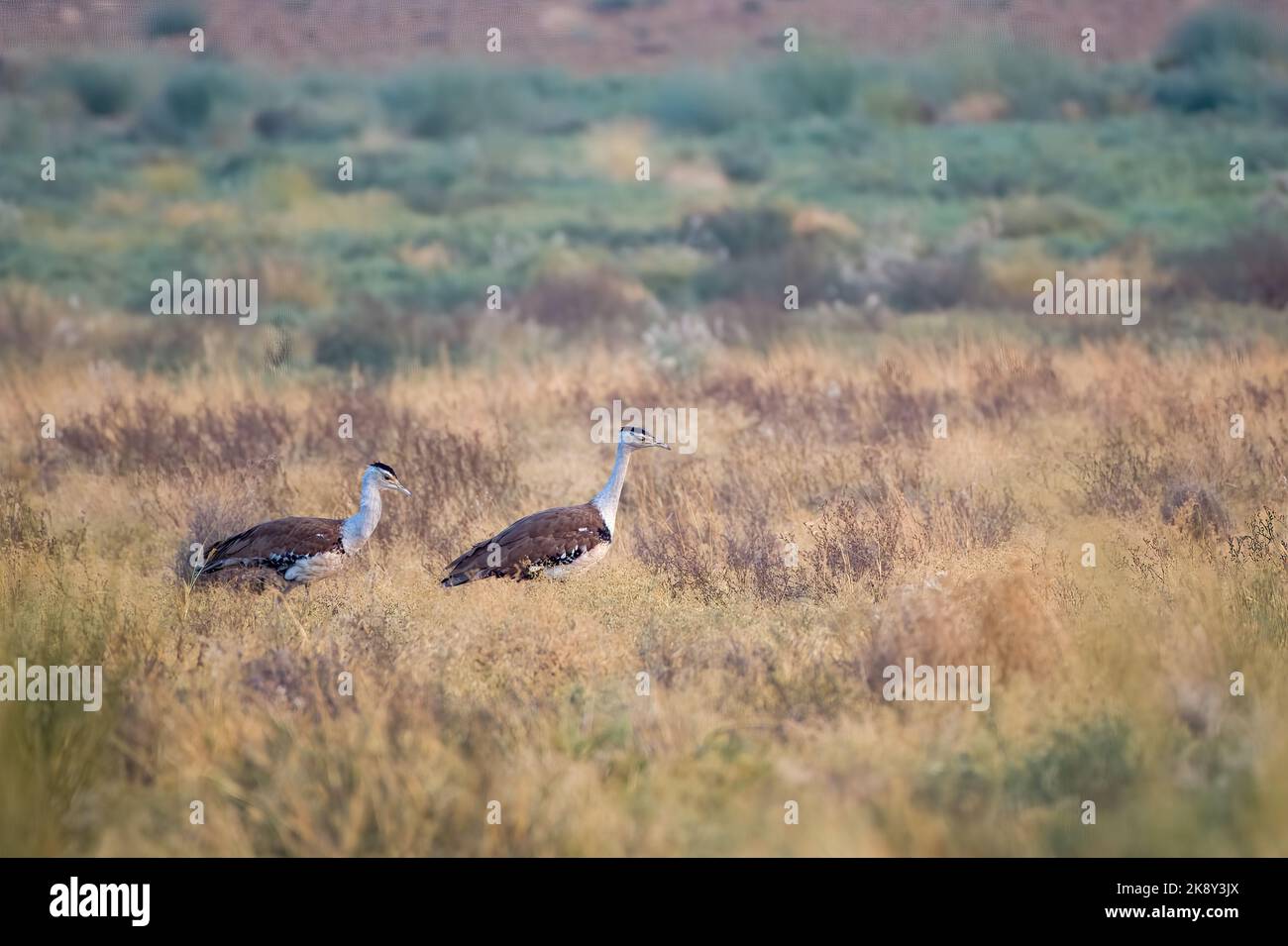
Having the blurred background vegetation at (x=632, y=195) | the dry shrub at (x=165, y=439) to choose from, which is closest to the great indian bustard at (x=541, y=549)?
the dry shrub at (x=165, y=439)

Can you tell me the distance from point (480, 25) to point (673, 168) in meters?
21.2

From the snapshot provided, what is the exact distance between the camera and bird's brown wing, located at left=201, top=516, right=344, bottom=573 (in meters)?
8.66

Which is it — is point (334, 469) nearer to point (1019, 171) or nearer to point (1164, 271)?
point (1164, 271)

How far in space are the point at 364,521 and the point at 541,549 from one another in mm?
1020

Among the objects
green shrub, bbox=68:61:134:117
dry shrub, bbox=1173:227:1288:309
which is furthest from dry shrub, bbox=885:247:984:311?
green shrub, bbox=68:61:134:117

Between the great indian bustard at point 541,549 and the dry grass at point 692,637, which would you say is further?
the great indian bustard at point 541,549

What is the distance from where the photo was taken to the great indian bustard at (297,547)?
866cm

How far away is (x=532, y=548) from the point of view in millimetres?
8859

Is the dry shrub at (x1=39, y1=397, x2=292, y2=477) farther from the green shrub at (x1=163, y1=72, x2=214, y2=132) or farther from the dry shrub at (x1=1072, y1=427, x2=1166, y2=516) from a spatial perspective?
the green shrub at (x1=163, y1=72, x2=214, y2=132)

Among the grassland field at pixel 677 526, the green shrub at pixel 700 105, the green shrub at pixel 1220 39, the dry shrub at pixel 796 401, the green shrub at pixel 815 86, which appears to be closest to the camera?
the grassland field at pixel 677 526

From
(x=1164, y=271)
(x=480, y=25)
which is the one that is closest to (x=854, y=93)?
(x=480, y=25)

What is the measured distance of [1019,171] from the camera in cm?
3206

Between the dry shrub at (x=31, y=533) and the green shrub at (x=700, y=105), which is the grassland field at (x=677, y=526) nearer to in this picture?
the dry shrub at (x=31, y=533)

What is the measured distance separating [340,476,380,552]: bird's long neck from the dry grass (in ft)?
1.32
